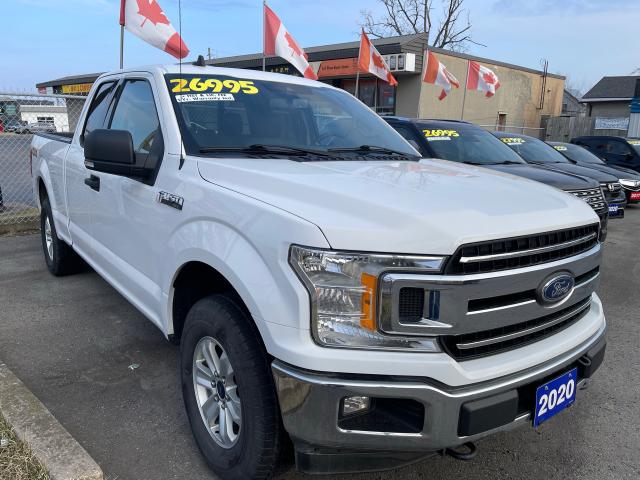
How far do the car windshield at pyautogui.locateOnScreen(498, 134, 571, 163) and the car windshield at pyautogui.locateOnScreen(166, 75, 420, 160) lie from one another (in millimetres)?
5642

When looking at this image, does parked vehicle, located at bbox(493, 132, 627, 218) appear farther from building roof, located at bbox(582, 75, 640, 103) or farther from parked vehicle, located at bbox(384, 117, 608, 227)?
building roof, located at bbox(582, 75, 640, 103)

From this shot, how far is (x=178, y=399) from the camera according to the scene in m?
3.10

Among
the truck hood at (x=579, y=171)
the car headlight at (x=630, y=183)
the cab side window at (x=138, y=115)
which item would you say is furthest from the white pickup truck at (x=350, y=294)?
the car headlight at (x=630, y=183)

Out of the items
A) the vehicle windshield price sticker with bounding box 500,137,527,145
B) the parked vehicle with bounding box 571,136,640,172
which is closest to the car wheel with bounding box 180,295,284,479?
the vehicle windshield price sticker with bounding box 500,137,527,145

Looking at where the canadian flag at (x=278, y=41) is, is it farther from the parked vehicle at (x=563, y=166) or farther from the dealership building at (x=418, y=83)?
the dealership building at (x=418, y=83)

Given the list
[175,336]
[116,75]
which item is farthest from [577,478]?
[116,75]

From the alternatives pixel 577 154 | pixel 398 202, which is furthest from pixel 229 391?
pixel 577 154

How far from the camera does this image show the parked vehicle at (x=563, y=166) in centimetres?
777

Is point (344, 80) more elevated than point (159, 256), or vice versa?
point (344, 80)

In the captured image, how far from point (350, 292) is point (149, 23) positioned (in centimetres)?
667

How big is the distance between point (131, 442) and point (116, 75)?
257 cm

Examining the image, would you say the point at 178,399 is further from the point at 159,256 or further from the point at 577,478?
the point at 577,478

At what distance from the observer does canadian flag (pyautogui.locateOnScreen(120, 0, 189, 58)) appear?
279 inches

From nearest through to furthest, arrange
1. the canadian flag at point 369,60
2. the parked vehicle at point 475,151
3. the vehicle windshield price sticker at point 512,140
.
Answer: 1. the parked vehicle at point 475,151
2. the vehicle windshield price sticker at point 512,140
3. the canadian flag at point 369,60
